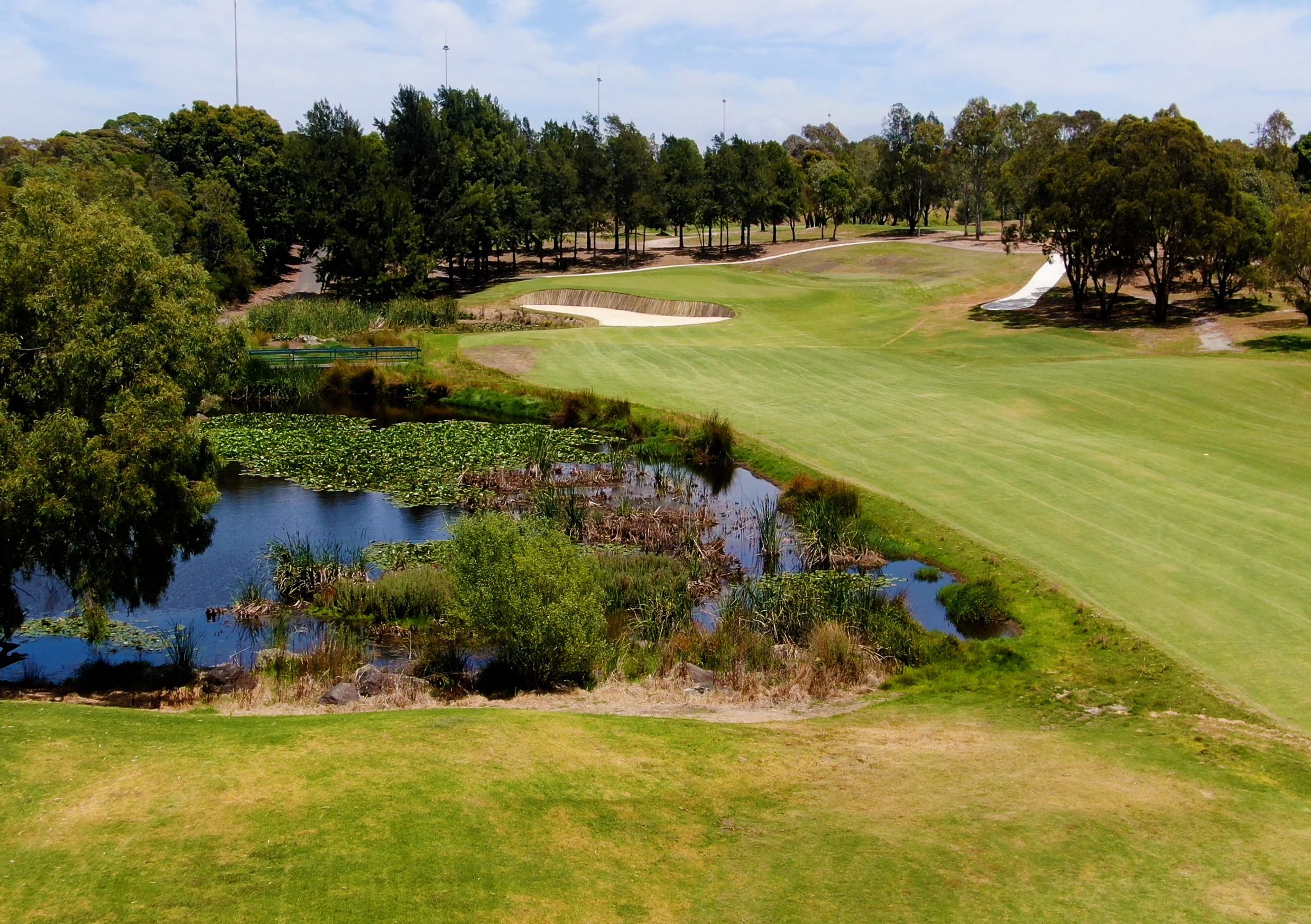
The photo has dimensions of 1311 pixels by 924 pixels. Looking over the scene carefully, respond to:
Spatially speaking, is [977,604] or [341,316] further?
[341,316]

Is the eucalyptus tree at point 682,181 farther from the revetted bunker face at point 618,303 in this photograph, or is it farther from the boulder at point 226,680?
the boulder at point 226,680

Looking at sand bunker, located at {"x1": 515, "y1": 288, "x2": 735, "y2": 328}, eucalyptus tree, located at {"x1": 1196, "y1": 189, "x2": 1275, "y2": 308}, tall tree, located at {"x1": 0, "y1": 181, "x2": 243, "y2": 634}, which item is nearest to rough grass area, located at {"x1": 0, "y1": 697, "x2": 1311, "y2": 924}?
tall tree, located at {"x1": 0, "y1": 181, "x2": 243, "y2": 634}

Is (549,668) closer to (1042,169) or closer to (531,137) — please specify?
(1042,169)

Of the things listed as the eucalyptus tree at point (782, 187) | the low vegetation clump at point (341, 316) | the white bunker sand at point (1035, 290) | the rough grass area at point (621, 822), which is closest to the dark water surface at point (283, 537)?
the rough grass area at point (621, 822)

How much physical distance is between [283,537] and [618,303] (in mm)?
50247

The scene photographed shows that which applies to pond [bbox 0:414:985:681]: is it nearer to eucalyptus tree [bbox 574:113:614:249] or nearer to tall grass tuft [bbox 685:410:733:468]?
tall grass tuft [bbox 685:410:733:468]

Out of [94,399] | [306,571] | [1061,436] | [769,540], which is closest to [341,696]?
[94,399]

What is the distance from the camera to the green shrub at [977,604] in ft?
79.4

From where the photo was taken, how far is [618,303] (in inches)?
3073

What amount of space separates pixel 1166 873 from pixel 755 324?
56.9m

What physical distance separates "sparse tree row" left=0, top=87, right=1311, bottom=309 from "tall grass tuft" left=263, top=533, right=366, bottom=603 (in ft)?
80.0

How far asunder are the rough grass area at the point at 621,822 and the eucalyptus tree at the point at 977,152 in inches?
3550

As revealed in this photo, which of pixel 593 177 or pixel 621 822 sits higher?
pixel 593 177

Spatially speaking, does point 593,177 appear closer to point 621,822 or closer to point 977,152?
point 977,152
